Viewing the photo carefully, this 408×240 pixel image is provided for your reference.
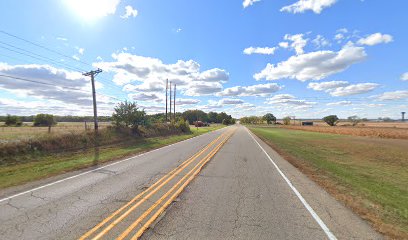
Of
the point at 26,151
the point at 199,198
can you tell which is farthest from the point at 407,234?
the point at 26,151

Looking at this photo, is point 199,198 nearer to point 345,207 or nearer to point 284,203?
point 284,203

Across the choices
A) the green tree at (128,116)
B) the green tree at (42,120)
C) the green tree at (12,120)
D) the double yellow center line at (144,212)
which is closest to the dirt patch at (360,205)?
the double yellow center line at (144,212)

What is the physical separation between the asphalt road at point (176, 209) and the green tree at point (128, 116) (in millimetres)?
22451

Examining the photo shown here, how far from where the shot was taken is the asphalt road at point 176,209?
5.20 metres

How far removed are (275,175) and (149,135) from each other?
27618 millimetres

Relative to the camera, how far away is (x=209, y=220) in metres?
5.84

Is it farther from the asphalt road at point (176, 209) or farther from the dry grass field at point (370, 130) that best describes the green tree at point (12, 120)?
the dry grass field at point (370, 130)

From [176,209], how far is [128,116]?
92.4 ft

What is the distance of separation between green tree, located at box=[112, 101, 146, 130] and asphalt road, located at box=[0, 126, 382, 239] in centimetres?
2245

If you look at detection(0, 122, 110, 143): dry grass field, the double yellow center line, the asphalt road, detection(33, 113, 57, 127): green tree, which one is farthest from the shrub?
the double yellow center line

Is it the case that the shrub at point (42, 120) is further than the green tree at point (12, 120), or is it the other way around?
the shrub at point (42, 120)

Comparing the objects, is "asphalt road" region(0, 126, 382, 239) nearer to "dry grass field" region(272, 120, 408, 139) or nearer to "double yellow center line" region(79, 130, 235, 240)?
"double yellow center line" region(79, 130, 235, 240)

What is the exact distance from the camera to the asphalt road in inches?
205

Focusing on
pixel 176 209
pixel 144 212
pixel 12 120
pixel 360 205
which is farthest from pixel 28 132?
pixel 12 120
